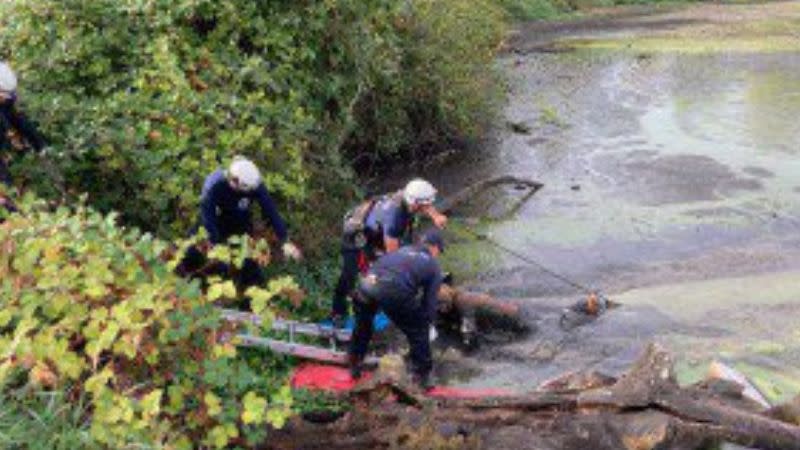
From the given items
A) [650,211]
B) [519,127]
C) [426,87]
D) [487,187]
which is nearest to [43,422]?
[487,187]

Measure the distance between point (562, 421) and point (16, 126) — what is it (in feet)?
19.0

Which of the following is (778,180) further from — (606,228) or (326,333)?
(326,333)

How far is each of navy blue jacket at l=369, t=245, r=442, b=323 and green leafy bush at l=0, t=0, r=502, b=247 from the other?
2.49 meters

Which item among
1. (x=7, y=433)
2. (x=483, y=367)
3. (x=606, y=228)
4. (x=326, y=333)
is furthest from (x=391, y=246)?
(x=606, y=228)

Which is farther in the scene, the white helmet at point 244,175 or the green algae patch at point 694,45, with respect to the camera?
the green algae patch at point 694,45

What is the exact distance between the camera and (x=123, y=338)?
4.77 m

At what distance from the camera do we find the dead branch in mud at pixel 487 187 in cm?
1412

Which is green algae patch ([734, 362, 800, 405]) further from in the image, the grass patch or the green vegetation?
the grass patch

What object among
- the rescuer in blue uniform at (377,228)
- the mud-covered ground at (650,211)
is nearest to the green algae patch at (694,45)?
the mud-covered ground at (650,211)

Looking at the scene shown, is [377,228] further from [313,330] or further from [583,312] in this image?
[583,312]

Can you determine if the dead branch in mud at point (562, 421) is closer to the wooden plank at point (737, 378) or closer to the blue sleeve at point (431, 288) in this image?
the wooden plank at point (737, 378)

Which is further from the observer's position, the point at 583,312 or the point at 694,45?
the point at 694,45

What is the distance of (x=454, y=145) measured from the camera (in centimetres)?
1781

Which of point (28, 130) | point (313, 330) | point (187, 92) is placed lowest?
point (313, 330)
